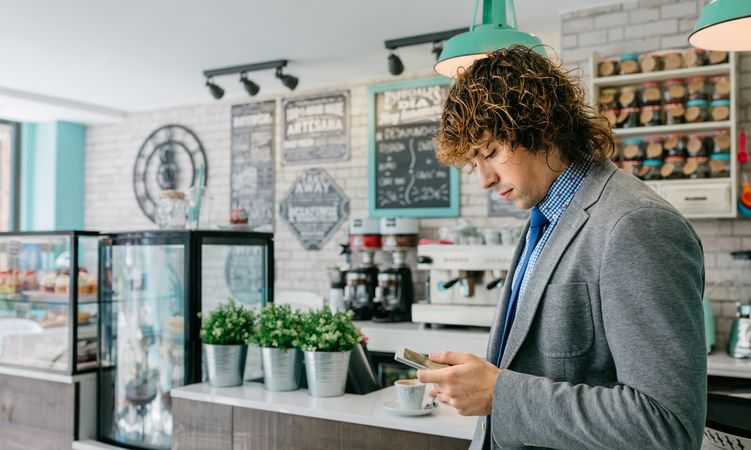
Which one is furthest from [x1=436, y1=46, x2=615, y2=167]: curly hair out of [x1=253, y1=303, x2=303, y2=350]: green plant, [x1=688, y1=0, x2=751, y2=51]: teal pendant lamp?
[x1=253, y1=303, x2=303, y2=350]: green plant

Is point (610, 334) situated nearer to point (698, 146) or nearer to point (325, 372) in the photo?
point (325, 372)

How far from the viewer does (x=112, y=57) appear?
16.0 ft

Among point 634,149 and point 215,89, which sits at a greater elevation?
point 215,89

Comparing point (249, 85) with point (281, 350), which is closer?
point (281, 350)

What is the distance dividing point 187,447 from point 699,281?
80.1 inches

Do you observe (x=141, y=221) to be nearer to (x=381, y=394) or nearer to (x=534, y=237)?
(x=381, y=394)

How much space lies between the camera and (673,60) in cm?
355

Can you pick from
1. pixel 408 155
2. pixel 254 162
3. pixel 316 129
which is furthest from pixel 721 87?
pixel 254 162

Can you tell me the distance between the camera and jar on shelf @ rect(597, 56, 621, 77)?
3.73m

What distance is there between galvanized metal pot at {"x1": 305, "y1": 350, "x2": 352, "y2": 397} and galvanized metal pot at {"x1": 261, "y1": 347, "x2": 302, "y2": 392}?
0.36 feet

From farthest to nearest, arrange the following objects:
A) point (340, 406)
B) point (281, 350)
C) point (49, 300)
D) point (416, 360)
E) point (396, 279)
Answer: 1. point (396, 279)
2. point (49, 300)
3. point (281, 350)
4. point (340, 406)
5. point (416, 360)

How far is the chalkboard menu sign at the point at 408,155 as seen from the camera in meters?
4.98

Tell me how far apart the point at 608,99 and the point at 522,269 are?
2765 millimetres

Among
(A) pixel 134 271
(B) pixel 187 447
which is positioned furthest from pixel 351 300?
(B) pixel 187 447
